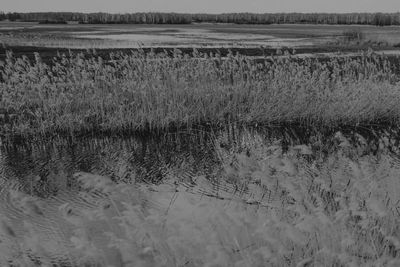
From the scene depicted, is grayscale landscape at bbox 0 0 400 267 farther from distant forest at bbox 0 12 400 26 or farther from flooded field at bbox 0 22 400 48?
distant forest at bbox 0 12 400 26

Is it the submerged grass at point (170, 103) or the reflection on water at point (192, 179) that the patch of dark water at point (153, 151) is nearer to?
the reflection on water at point (192, 179)

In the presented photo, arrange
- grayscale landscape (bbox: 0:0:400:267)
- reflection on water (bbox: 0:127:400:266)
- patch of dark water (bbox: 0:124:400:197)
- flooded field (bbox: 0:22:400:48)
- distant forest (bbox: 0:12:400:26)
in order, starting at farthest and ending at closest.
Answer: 1. distant forest (bbox: 0:12:400:26)
2. flooded field (bbox: 0:22:400:48)
3. patch of dark water (bbox: 0:124:400:197)
4. reflection on water (bbox: 0:127:400:266)
5. grayscale landscape (bbox: 0:0:400:267)

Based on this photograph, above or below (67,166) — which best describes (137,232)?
above

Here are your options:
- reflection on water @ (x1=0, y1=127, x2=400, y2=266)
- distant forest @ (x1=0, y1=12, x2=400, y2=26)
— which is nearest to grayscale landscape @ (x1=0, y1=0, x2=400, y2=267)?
reflection on water @ (x1=0, y1=127, x2=400, y2=266)

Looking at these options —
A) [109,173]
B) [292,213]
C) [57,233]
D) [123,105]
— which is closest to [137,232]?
[57,233]

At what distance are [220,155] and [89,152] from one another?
7.79ft

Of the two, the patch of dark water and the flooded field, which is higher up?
the flooded field

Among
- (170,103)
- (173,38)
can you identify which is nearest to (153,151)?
(170,103)

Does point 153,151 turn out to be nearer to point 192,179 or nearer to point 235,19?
point 192,179

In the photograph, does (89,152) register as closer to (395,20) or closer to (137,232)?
(137,232)

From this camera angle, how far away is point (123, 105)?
9.54m

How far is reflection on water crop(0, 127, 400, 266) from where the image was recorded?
4711 mm

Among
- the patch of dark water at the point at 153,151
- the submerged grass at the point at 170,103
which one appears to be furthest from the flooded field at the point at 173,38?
the patch of dark water at the point at 153,151

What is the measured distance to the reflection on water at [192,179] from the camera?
15.5 feet
